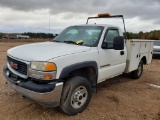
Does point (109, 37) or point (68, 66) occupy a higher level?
point (109, 37)

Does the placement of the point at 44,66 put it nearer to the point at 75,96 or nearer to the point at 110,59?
the point at 75,96

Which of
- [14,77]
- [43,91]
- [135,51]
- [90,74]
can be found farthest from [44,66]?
[135,51]

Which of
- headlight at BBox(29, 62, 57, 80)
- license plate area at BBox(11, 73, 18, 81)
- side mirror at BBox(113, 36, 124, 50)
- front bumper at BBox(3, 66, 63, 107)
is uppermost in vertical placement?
side mirror at BBox(113, 36, 124, 50)

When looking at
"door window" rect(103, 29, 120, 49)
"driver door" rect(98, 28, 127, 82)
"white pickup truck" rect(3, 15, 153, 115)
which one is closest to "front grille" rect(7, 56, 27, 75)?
"white pickup truck" rect(3, 15, 153, 115)

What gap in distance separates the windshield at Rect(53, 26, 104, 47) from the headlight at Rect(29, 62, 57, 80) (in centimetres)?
133

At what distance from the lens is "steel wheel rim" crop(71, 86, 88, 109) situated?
3804 millimetres

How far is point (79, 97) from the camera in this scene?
388 centimetres

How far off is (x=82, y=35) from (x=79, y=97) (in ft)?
5.36

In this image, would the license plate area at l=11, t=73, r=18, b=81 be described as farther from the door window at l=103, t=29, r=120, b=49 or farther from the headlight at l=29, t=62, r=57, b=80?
the door window at l=103, t=29, r=120, b=49

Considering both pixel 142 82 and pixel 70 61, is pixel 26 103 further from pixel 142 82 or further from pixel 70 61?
pixel 142 82

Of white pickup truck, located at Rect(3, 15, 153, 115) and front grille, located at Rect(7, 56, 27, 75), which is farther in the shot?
front grille, located at Rect(7, 56, 27, 75)

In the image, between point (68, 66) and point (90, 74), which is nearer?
point (68, 66)

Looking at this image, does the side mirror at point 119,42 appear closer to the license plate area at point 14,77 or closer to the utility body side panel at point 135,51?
the utility body side panel at point 135,51

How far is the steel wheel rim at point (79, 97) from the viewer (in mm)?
3804
